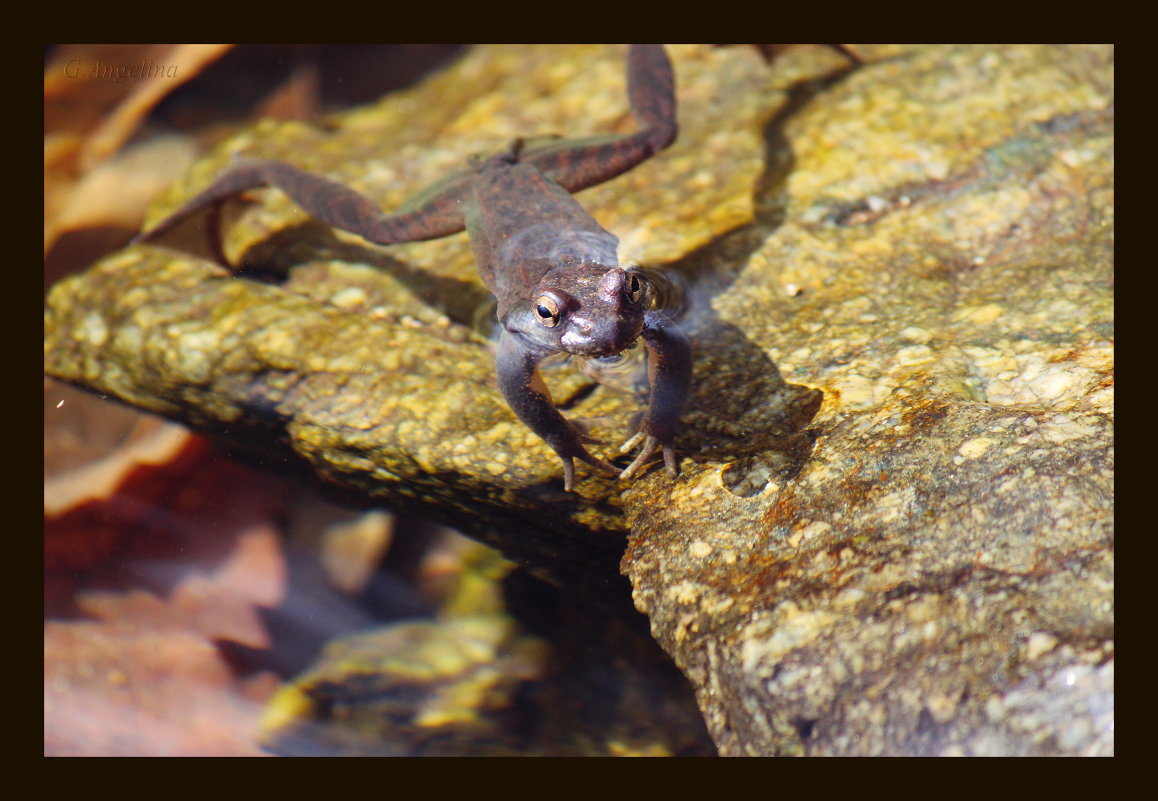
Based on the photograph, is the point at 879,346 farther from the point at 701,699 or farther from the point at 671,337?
the point at 701,699

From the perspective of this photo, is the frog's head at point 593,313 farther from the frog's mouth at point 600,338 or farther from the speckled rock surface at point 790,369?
the speckled rock surface at point 790,369

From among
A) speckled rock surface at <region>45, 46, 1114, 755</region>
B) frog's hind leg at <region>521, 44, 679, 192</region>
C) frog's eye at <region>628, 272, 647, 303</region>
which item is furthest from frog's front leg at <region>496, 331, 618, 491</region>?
frog's hind leg at <region>521, 44, 679, 192</region>

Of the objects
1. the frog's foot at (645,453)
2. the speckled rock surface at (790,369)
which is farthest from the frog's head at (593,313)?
the speckled rock surface at (790,369)

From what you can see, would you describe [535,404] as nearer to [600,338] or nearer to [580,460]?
[580,460]

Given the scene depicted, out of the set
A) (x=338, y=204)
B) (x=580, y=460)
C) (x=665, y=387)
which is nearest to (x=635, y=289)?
(x=665, y=387)

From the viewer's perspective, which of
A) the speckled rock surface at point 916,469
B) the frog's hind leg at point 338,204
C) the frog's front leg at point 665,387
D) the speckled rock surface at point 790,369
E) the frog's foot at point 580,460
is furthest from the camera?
the frog's hind leg at point 338,204
